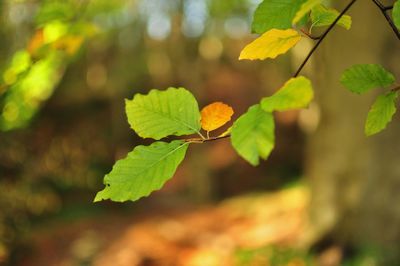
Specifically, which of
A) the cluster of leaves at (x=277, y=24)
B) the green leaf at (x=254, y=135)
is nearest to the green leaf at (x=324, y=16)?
the cluster of leaves at (x=277, y=24)

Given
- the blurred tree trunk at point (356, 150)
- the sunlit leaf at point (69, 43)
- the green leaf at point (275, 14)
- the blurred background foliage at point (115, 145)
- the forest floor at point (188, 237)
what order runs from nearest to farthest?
the green leaf at point (275, 14) → the sunlit leaf at point (69, 43) → the blurred tree trunk at point (356, 150) → the forest floor at point (188, 237) → the blurred background foliage at point (115, 145)

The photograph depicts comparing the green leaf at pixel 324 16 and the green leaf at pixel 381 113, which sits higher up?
the green leaf at pixel 324 16

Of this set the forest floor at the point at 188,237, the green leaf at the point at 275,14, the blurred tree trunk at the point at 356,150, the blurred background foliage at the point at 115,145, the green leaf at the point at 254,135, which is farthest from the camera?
the blurred background foliage at the point at 115,145

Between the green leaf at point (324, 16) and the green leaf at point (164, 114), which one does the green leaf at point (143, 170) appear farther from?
the green leaf at point (324, 16)

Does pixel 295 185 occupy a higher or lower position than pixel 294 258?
lower

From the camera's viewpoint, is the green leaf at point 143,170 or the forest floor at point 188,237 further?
the forest floor at point 188,237

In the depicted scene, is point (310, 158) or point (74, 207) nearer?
point (310, 158)

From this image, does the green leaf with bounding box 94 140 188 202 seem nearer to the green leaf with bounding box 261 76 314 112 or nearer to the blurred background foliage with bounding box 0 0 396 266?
the green leaf with bounding box 261 76 314 112

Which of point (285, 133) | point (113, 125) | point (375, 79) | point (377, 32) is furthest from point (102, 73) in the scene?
point (375, 79)

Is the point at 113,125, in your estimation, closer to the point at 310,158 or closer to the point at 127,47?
the point at 127,47
